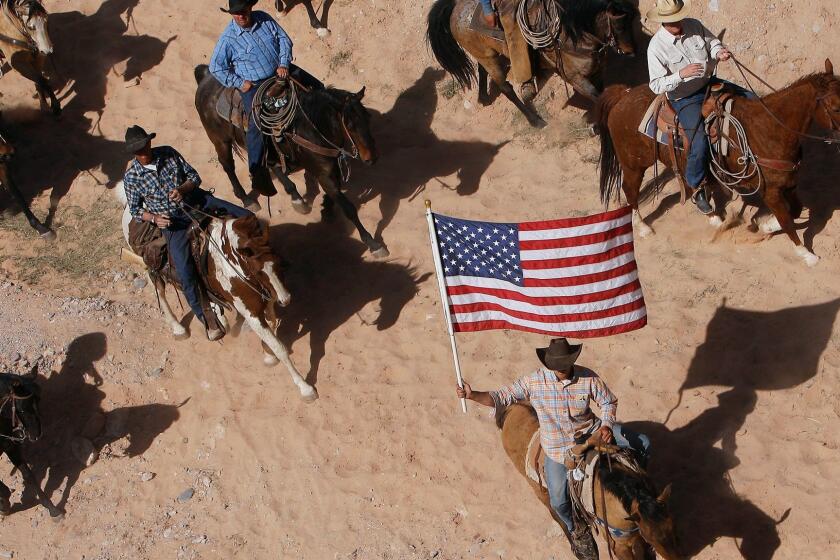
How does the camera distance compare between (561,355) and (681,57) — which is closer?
(561,355)

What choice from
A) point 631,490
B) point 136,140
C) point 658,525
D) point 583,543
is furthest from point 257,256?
point 658,525

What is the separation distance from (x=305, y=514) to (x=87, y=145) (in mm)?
8990

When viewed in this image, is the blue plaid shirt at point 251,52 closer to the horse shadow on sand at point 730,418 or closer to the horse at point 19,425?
the horse at point 19,425

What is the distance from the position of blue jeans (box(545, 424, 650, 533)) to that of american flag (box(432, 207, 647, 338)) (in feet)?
2.81

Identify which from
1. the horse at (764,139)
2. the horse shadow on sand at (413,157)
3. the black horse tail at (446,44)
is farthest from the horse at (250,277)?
the black horse tail at (446,44)

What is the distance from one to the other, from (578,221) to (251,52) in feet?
20.3

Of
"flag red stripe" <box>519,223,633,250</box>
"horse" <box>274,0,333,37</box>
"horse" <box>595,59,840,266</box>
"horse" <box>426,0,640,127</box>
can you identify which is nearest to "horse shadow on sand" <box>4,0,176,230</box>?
"horse" <box>274,0,333,37</box>

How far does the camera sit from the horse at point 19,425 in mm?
9969

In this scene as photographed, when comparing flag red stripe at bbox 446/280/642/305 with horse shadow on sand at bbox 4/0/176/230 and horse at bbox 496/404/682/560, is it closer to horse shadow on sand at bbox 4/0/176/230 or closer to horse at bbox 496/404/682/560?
horse at bbox 496/404/682/560

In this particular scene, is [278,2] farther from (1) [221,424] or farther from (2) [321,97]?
(1) [221,424]

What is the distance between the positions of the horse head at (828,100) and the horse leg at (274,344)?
19.7ft

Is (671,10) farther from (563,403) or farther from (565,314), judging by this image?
(563,403)

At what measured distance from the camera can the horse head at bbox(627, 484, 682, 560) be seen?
6191mm

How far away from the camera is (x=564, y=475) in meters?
7.16
